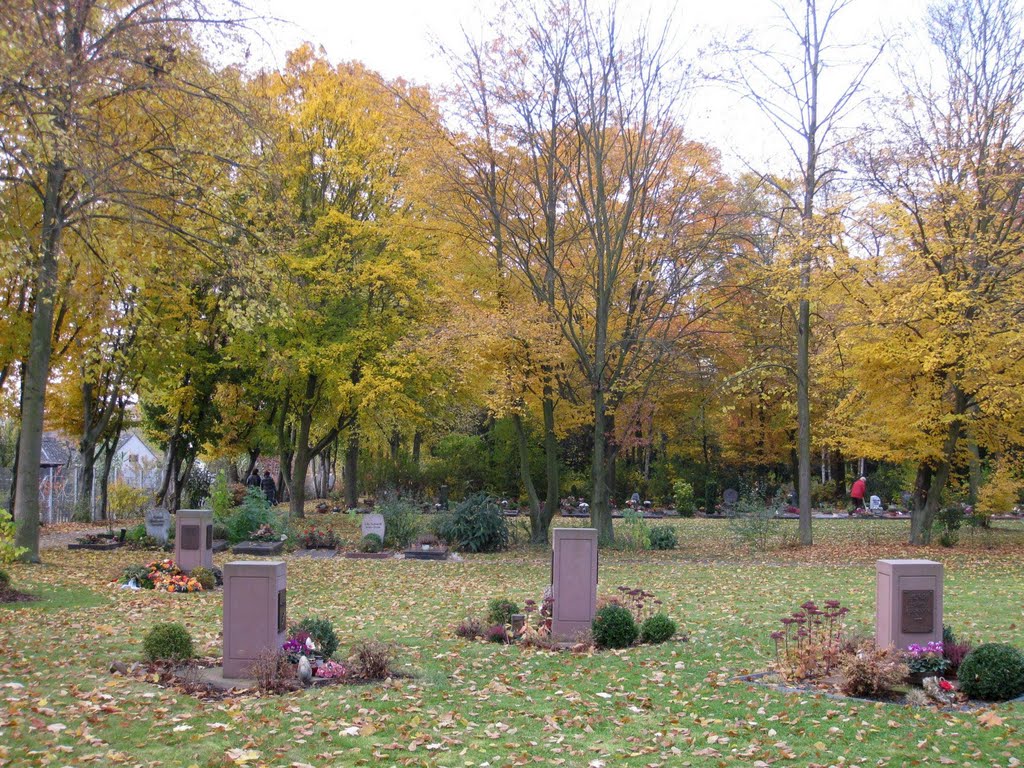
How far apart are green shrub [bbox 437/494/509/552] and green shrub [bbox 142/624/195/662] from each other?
13991 millimetres

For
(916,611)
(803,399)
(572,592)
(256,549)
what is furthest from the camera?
(803,399)

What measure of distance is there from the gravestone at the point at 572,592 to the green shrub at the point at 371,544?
463 inches

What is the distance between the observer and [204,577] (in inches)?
612

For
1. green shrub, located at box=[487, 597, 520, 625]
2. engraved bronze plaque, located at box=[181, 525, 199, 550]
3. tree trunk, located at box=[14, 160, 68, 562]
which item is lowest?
green shrub, located at box=[487, 597, 520, 625]

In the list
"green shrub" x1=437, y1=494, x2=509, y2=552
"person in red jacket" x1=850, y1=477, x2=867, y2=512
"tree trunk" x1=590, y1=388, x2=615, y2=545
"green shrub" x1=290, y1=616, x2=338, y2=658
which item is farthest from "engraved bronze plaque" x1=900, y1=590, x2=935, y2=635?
"person in red jacket" x1=850, y1=477, x2=867, y2=512

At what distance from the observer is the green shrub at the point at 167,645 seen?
893 centimetres

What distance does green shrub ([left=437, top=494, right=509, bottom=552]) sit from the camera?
75.2 ft

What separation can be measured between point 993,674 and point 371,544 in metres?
16.4

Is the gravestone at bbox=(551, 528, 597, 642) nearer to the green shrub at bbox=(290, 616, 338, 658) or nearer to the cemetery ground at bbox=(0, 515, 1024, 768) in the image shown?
the cemetery ground at bbox=(0, 515, 1024, 768)

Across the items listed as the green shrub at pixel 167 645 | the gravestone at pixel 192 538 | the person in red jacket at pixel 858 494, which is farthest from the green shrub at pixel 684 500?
the green shrub at pixel 167 645

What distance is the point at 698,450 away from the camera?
43.0m

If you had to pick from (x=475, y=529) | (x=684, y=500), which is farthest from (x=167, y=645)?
(x=684, y=500)

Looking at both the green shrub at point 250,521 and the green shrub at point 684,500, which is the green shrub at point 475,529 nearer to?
the green shrub at point 250,521

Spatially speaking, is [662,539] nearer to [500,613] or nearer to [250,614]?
[500,613]
